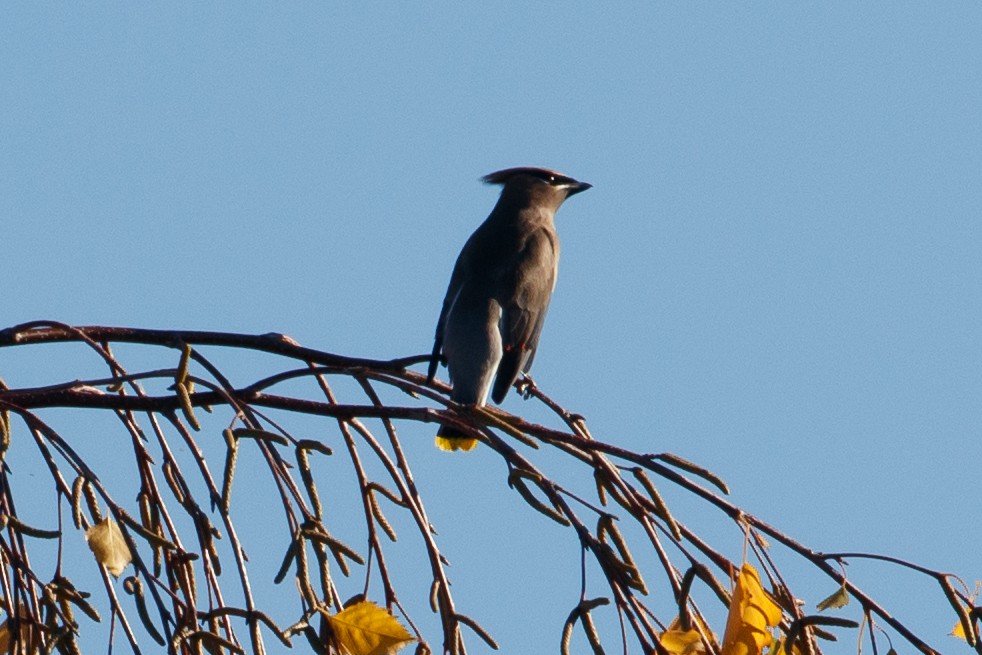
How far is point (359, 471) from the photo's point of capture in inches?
119

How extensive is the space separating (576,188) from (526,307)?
1431mm

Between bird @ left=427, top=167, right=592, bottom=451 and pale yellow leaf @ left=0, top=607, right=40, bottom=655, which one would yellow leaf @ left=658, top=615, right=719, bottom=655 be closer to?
pale yellow leaf @ left=0, top=607, right=40, bottom=655

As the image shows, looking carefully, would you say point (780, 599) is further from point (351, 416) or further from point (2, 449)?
point (2, 449)

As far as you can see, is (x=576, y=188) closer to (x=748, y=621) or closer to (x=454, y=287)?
(x=454, y=287)

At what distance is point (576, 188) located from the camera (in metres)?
6.68

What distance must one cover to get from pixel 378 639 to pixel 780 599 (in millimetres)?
626

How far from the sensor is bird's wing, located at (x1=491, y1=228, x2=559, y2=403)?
5070 mm

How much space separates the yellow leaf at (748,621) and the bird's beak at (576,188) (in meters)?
4.22

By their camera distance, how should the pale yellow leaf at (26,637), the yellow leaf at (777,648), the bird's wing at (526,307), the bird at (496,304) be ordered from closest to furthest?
the yellow leaf at (777,648)
the pale yellow leaf at (26,637)
the bird at (496,304)
the bird's wing at (526,307)

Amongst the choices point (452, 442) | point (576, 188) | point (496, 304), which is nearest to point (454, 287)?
point (496, 304)

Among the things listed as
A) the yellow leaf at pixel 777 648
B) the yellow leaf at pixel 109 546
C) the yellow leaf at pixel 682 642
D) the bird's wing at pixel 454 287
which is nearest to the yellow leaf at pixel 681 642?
the yellow leaf at pixel 682 642

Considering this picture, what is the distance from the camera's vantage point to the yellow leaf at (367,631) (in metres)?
2.57

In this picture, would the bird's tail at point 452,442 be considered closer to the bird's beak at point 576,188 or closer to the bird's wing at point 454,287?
the bird's wing at point 454,287

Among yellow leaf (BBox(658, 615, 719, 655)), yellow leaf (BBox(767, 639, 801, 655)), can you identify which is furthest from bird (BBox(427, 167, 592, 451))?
yellow leaf (BBox(767, 639, 801, 655))
